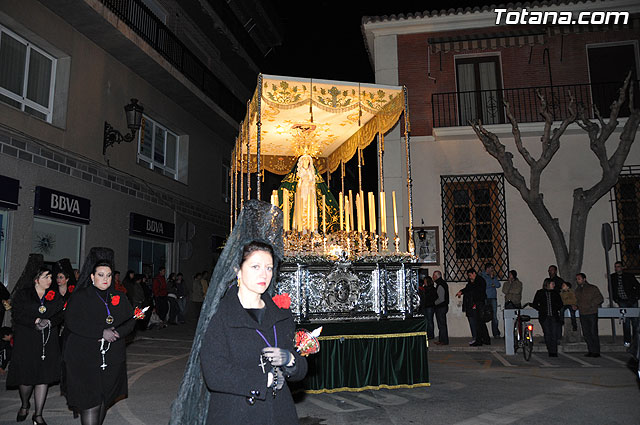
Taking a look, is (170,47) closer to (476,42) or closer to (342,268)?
(476,42)

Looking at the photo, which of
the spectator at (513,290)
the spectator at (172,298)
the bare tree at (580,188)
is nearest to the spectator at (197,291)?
the spectator at (172,298)

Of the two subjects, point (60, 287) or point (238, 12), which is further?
point (238, 12)

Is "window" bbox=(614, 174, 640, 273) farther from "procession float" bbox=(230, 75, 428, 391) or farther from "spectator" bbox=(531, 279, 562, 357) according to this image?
"procession float" bbox=(230, 75, 428, 391)

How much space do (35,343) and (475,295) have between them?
9.12 m

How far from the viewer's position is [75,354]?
14.3ft

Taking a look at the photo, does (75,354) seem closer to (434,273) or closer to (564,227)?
(434,273)

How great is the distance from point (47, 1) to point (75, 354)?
30.7ft

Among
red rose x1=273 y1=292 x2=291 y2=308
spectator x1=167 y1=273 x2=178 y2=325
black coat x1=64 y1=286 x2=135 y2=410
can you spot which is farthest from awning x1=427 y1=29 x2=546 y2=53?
red rose x1=273 y1=292 x2=291 y2=308

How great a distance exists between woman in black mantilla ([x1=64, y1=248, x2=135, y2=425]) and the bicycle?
766 cm

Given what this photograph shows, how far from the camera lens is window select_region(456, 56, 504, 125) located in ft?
47.9

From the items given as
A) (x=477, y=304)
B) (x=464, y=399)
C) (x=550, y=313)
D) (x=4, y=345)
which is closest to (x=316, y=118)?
(x=464, y=399)

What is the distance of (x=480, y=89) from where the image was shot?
14.7 meters

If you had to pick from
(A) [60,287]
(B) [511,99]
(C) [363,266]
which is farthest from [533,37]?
(A) [60,287]

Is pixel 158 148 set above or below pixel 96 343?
above
